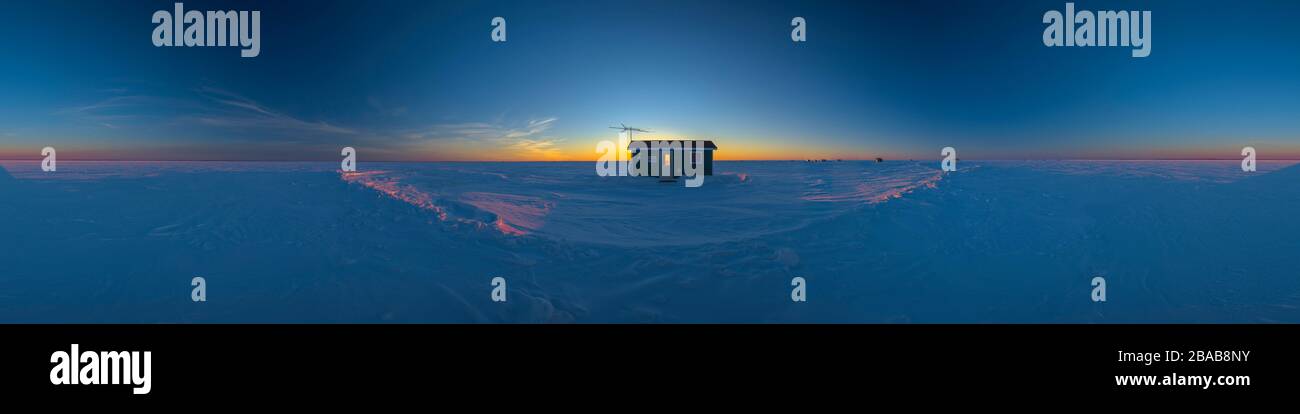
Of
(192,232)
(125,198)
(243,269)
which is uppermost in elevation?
(125,198)

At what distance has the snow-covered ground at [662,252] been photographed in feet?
25.4

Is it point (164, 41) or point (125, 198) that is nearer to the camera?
point (164, 41)

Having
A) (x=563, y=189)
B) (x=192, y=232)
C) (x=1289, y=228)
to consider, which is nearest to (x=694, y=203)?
(x=563, y=189)

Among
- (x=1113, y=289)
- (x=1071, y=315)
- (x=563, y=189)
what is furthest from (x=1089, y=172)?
(x=563, y=189)

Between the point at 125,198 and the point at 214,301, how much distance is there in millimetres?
12474

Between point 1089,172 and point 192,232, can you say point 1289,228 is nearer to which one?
point 1089,172

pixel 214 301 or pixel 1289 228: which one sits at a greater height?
pixel 1289 228

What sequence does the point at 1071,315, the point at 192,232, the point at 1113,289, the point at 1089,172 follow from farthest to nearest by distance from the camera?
the point at 1089,172 → the point at 192,232 → the point at 1113,289 → the point at 1071,315

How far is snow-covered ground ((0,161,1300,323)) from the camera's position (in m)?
7.75

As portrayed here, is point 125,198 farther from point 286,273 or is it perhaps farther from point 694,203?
point 694,203

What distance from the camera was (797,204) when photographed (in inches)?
651

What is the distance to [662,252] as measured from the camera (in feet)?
34.0

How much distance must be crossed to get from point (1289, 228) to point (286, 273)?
27295mm

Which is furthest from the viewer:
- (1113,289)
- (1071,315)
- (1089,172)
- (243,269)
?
(1089,172)
